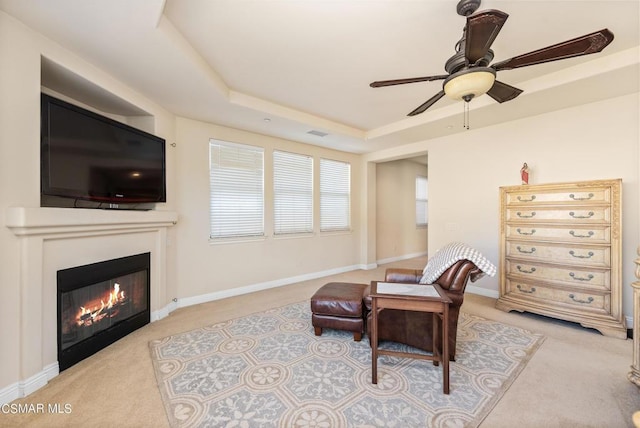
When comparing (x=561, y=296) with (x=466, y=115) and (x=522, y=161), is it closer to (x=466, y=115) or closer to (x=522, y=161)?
Answer: (x=522, y=161)

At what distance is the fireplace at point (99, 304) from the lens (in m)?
2.15

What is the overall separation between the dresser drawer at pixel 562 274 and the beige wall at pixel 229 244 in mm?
3102

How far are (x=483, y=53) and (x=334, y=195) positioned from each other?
3.94 metres

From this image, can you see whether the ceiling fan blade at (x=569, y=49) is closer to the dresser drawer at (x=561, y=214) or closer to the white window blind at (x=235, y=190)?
the dresser drawer at (x=561, y=214)

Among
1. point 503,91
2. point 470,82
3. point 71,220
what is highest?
point 503,91

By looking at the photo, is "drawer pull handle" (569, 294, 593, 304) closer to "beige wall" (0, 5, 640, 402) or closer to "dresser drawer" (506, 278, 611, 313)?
"dresser drawer" (506, 278, 611, 313)

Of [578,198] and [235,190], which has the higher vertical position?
[235,190]

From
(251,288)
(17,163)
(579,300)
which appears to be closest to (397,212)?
(579,300)

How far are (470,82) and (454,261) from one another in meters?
1.40

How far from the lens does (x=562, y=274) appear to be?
9.73 feet

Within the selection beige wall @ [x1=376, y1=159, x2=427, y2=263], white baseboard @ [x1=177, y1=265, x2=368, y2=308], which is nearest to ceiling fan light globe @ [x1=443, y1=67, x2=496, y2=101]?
white baseboard @ [x1=177, y1=265, x2=368, y2=308]

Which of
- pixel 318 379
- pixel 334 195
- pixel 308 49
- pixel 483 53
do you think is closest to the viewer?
pixel 483 53

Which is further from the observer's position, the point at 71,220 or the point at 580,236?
the point at 580,236

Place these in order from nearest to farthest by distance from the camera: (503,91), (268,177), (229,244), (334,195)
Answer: (503,91) → (229,244) → (268,177) → (334,195)
